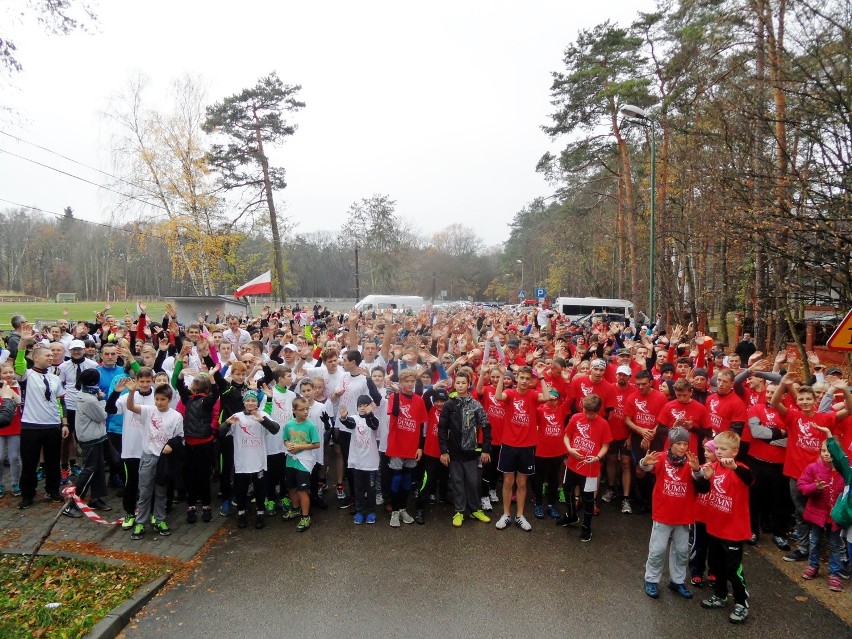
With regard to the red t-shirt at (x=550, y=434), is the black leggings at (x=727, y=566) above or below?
below

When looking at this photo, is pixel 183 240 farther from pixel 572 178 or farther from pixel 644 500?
pixel 644 500

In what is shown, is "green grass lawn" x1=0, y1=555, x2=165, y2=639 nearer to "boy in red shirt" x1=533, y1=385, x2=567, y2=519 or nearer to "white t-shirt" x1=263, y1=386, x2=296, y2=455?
"white t-shirt" x1=263, y1=386, x2=296, y2=455

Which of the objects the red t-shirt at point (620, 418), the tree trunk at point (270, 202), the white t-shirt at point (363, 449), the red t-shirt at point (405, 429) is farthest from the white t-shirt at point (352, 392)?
the tree trunk at point (270, 202)

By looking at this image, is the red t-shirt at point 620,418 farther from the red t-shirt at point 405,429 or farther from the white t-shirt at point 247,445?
the white t-shirt at point 247,445

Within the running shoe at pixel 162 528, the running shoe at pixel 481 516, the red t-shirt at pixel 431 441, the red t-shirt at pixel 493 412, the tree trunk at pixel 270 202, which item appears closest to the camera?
the running shoe at pixel 162 528

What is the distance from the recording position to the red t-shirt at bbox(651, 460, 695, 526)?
453 centimetres

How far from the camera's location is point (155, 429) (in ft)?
18.8

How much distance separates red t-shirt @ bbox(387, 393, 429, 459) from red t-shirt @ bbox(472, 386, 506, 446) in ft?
2.87

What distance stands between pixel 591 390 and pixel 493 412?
1369mm

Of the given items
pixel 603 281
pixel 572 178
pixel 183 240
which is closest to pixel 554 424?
pixel 183 240

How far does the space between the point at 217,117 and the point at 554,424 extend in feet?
85.7

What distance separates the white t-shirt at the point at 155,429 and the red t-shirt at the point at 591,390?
16.2 ft

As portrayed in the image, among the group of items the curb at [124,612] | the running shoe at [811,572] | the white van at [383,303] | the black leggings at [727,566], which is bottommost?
the running shoe at [811,572]

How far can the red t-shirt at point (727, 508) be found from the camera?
425cm
